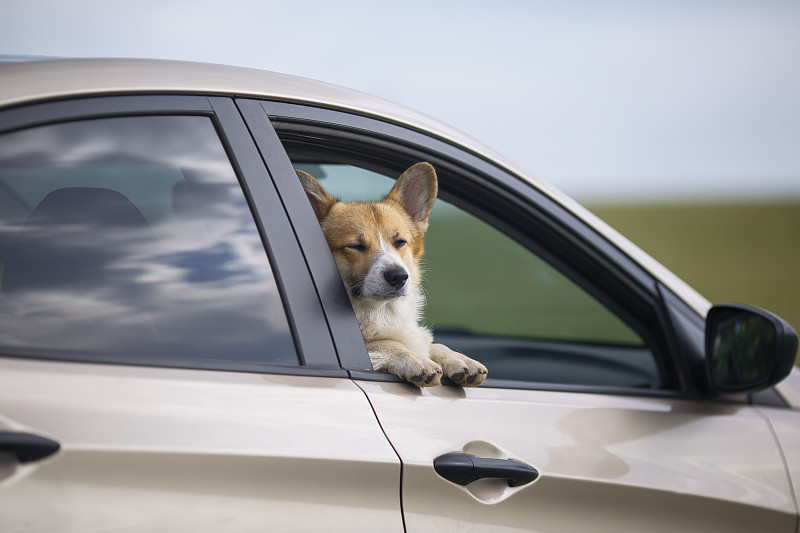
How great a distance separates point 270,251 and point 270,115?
1.23 feet

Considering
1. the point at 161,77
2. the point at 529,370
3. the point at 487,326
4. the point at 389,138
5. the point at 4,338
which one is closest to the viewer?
the point at 4,338

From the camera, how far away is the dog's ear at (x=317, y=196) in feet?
8.60

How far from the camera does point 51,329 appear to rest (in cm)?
155

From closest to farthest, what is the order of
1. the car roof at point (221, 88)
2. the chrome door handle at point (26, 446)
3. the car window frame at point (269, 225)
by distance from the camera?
1. the chrome door handle at point (26, 446)
2. the car roof at point (221, 88)
3. the car window frame at point (269, 225)

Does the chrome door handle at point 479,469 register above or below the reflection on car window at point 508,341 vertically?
below

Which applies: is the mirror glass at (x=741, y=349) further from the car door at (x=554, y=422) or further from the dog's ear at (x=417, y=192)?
the dog's ear at (x=417, y=192)

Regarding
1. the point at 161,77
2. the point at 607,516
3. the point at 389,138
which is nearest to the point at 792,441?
the point at 607,516

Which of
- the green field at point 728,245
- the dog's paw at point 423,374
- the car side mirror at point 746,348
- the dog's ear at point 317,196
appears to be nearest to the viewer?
the dog's paw at point 423,374

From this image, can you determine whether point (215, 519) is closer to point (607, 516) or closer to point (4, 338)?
point (4, 338)

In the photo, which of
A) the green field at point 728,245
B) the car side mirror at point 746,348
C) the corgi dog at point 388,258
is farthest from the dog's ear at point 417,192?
the green field at point 728,245

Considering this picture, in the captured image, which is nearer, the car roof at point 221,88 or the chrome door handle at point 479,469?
the car roof at point 221,88

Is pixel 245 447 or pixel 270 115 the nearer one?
pixel 245 447

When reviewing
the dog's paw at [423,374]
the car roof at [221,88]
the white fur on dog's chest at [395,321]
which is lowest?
the dog's paw at [423,374]

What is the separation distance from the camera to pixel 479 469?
6.22ft
